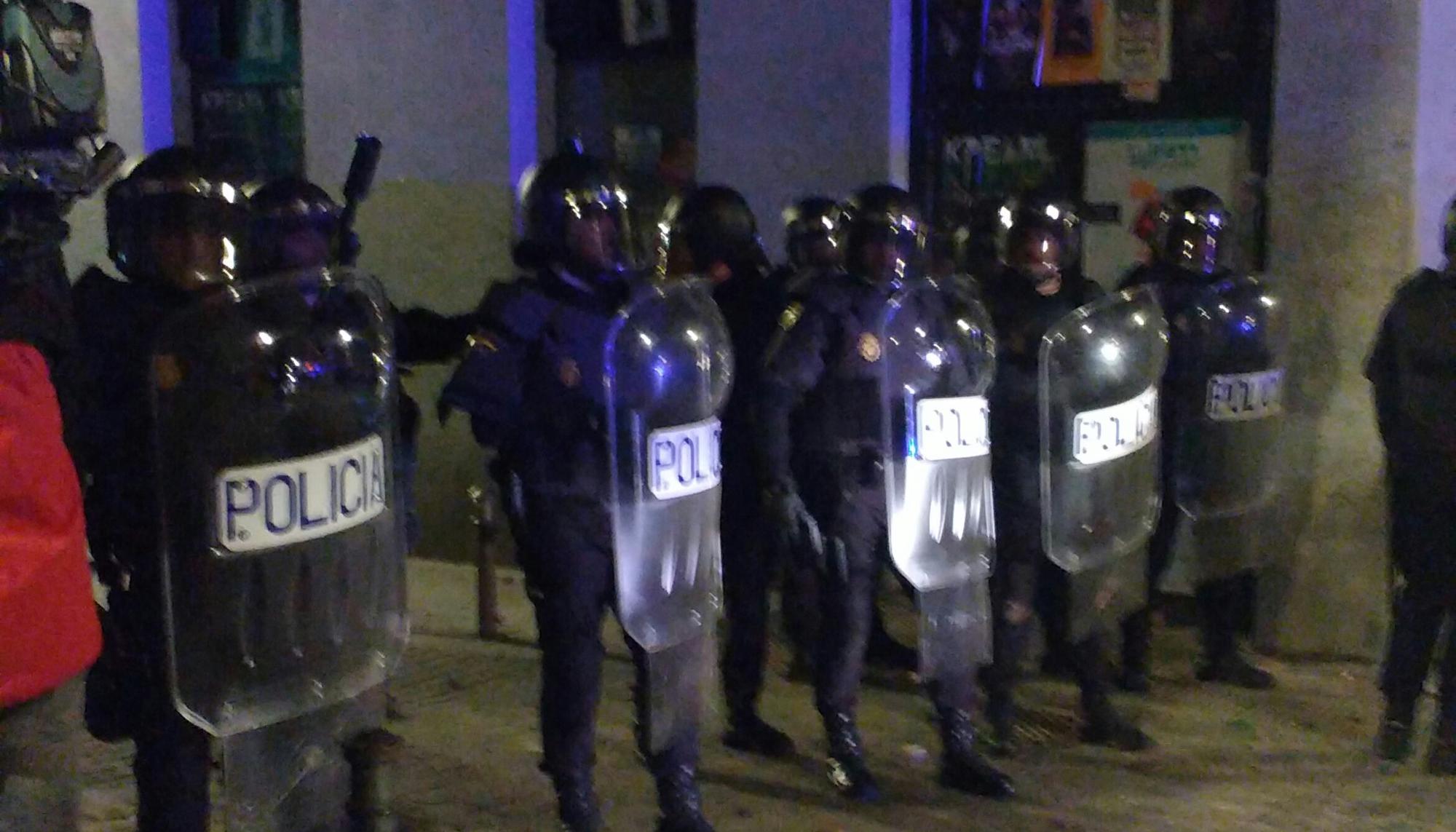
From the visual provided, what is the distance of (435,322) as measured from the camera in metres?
4.22

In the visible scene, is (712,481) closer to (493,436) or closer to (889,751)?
(493,436)

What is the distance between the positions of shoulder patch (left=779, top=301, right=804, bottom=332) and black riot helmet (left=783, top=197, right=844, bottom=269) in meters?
0.67

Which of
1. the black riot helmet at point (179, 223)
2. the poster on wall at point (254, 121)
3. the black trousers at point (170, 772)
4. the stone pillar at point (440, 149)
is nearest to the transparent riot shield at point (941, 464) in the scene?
the black riot helmet at point (179, 223)

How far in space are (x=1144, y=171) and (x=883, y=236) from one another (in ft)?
9.03

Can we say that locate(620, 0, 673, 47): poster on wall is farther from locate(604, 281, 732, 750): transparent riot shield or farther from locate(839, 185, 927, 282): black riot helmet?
locate(604, 281, 732, 750): transparent riot shield

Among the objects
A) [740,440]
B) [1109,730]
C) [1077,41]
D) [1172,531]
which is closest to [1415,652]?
[1172,531]

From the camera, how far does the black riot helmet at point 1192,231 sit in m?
5.48

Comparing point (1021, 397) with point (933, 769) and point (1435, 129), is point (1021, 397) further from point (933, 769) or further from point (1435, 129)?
point (1435, 129)

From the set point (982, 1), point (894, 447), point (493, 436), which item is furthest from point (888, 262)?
point (982, 1)

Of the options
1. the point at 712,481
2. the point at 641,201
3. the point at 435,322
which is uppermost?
the point at 641,201

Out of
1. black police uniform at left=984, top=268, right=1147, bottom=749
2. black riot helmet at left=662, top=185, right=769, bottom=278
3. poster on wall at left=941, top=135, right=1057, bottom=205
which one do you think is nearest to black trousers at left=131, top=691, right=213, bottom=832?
black riot helmet at left=662, top=185, right=769, bottom=278

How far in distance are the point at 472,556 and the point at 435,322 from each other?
408 cm

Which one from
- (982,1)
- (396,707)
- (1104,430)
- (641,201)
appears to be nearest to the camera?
(641,201)

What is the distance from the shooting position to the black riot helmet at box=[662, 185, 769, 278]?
4977 millimetres
